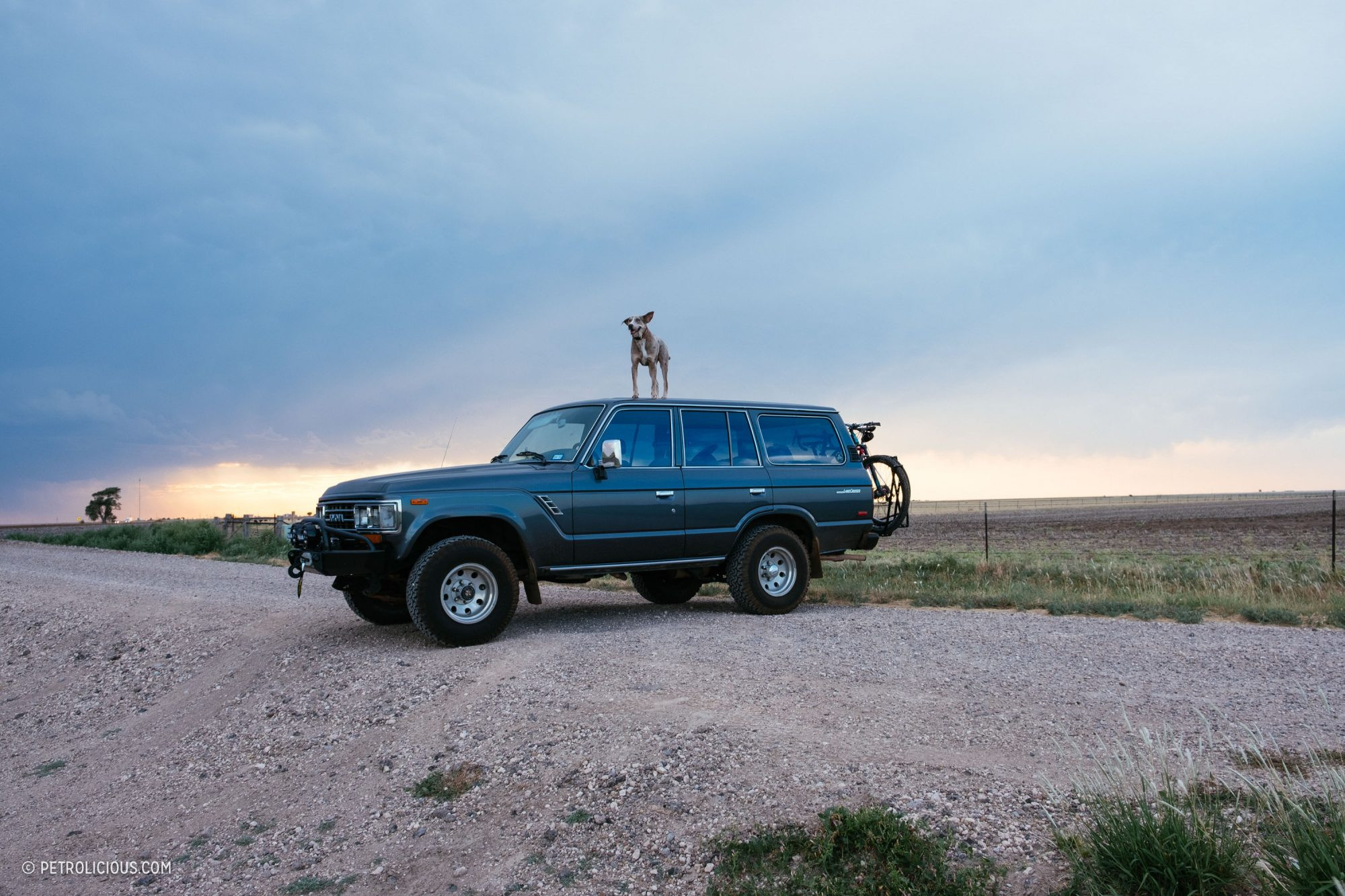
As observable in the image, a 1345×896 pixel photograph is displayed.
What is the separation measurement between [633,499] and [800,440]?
8.78ft

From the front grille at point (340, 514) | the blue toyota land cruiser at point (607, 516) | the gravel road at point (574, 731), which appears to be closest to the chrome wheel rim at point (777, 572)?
the blue toyota land cruiser at point (607, 516)

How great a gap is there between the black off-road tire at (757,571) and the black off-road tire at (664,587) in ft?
4.26

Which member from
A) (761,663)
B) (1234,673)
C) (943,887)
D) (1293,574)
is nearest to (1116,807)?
(943,887)

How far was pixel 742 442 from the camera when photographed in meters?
10.2

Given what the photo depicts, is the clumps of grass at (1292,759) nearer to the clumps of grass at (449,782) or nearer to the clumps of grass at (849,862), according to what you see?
the clumps of grass at (849,862)

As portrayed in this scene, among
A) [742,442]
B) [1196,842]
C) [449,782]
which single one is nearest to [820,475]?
[742,442]

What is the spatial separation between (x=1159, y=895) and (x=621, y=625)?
643 centimetres

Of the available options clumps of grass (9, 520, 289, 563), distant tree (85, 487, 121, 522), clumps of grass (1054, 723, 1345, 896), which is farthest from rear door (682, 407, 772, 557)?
distant tree (85, 487, 121, 522)

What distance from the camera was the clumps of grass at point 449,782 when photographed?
5.24 m

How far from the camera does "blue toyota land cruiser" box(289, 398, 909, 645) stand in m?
7.89

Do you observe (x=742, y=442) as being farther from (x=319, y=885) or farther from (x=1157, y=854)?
(x=1157, y=854)

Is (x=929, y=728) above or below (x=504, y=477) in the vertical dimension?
below

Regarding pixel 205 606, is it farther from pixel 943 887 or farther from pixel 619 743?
pixel 943 887

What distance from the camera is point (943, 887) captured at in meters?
3.79
